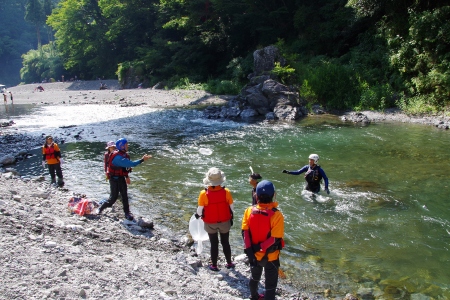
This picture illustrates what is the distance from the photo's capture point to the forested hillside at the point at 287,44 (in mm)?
23484

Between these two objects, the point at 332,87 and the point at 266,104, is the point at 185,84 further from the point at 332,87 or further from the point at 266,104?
the point at 332,87

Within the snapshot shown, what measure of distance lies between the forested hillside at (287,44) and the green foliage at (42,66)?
643 cm

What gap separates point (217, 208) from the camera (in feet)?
19.2

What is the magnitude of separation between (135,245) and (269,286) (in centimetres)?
311

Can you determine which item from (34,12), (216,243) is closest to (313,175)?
(216,243)

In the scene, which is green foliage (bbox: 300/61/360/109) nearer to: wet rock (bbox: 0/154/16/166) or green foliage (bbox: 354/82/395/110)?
green foliage (bbox: 354/82/395/110)

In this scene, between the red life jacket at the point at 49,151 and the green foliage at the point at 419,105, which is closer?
the red life jacket at the point at 49,151

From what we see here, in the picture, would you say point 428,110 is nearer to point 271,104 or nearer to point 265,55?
point 271,104

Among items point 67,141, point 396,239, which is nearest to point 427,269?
point 396,239

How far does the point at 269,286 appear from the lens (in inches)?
194

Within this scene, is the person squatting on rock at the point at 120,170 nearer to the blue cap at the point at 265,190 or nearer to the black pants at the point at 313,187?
the blue cap at the point at 265,190

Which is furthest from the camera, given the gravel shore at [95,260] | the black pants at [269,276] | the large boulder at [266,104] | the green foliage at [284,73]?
the green foliage at [284,73]

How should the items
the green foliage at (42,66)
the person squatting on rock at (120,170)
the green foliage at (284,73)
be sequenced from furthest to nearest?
the green foliage at (42,66), the green foliage at (284,73), the person squatting on rock at (120,170)

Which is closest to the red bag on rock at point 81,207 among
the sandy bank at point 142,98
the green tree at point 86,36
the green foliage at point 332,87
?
the green foliage at point 332,87
